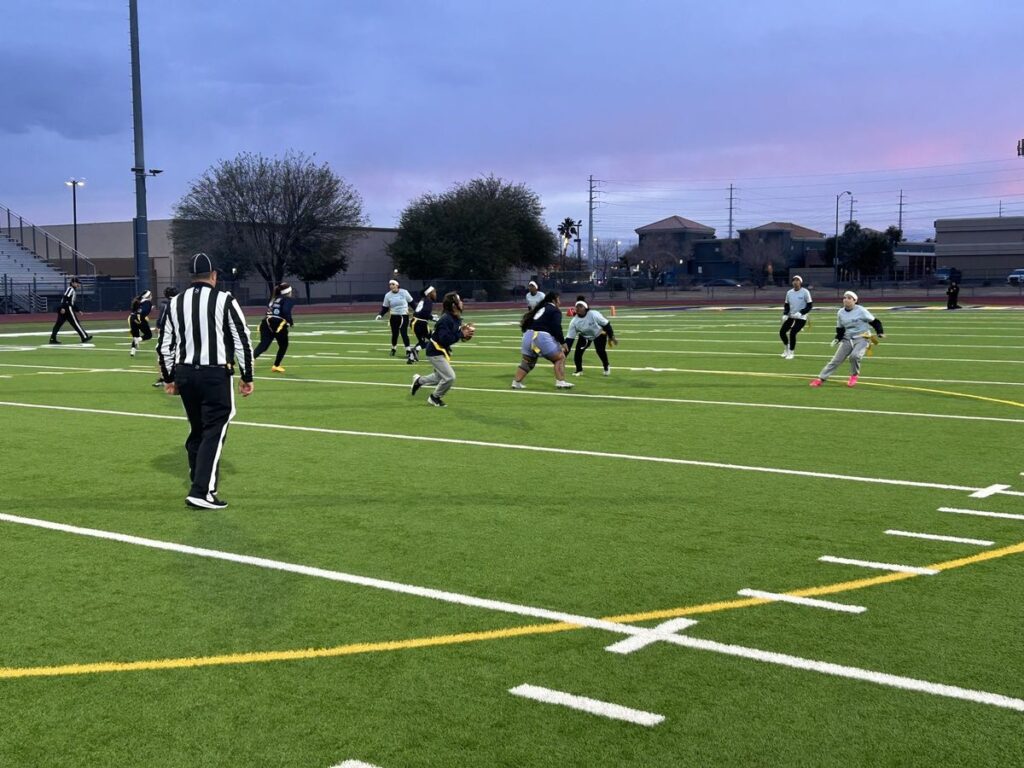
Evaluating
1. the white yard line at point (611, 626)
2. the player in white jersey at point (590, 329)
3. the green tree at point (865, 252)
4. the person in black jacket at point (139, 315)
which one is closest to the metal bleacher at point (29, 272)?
the person in black jacket at point (139, 315)

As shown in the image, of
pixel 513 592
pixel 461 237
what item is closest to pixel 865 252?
pixel 461 237

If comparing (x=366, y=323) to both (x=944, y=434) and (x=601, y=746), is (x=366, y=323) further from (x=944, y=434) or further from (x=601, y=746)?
(x=601, y=746)

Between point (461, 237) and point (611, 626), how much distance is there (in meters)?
71.0

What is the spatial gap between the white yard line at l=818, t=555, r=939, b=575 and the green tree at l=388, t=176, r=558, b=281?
223 ft

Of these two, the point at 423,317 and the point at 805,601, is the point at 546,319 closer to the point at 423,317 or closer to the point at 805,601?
the point at 423,317

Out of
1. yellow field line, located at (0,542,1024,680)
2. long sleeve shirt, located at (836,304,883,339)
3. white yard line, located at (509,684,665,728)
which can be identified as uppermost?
long sleeve shirt, located at (836,304,883,339)

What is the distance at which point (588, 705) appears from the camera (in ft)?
15.4

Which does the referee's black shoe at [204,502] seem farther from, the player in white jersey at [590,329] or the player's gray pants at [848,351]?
the player's gray pants at [848,351]

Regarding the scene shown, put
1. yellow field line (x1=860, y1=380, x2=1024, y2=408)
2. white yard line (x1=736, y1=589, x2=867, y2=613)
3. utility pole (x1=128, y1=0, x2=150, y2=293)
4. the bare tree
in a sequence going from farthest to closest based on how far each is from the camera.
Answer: the bare tree
utility pole (x1=128, y1=0, x2=150, y2=293)
yellow field line (x1=860, y1=380, x2=1024, y2=408)
white yard line (x1=736, y1=589, x2=867, y2=613)

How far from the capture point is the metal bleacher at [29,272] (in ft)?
167

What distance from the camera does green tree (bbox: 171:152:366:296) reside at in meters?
66.0

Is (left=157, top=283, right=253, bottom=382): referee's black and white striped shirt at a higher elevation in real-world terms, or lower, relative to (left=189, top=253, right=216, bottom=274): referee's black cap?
lower

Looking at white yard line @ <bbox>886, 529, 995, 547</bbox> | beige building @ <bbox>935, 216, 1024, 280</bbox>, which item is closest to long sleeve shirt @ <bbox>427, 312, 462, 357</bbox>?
white yard line @ <bbox>886, 529, 995, 547</bbox>

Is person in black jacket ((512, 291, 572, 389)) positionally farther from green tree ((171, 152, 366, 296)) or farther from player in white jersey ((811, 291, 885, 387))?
green tree ((171, 152, 366, 296))
